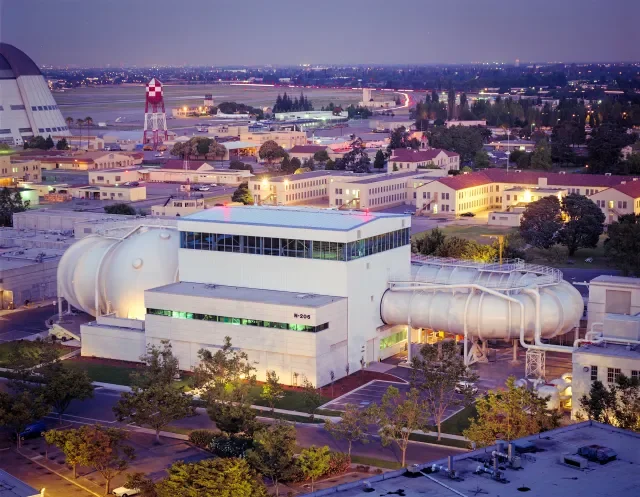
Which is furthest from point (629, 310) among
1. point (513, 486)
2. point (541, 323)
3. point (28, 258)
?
point (28, 258)

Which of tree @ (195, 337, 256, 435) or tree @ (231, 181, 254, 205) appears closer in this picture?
tree @ (195, 337, 256, 435)

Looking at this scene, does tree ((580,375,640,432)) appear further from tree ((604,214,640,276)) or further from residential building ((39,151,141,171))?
residential building ((39,151,141,171))

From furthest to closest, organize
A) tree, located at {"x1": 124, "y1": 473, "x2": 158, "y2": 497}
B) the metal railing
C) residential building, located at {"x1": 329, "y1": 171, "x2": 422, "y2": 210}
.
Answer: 1. residential building, located at {"x1": 329, "y1": 171, "x2": 422, "y2": 210}
2. the metal railing
3. tree, located at {"x1": 124, "y1": 473, "x2": 158, "y2": 497}

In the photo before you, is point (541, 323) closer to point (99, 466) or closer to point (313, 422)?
point (313, 422)

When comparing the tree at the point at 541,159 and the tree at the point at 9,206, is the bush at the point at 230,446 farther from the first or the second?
the tree at the point at 541,159

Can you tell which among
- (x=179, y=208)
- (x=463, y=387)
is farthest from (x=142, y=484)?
(x=179, y=208)

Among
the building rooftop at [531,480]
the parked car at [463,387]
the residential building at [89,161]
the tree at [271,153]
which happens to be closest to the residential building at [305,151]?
the tree at [271,153]

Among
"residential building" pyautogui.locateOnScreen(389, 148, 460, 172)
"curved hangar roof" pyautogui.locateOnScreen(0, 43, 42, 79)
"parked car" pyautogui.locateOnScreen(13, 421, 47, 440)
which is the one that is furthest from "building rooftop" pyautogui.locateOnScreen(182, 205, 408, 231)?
"curved hangar roof" pyautogui.locateOnScreen(0, 43, 42, 79)
